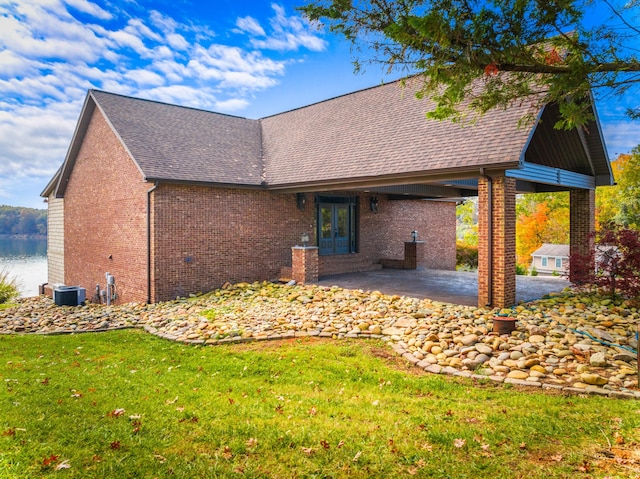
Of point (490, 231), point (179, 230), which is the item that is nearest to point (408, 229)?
point (490, 231)

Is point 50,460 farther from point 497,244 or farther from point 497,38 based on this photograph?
point 497,244

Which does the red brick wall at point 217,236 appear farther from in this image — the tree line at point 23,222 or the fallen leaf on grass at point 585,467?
the tree line at point 23,222

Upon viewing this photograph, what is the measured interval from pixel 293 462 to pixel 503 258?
289 inches

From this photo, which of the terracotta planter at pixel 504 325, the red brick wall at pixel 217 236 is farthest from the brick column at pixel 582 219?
the red brick wall at pixel 217 236

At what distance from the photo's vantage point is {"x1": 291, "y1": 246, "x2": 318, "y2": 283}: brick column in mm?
13492

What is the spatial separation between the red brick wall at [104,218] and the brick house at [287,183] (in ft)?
0.27

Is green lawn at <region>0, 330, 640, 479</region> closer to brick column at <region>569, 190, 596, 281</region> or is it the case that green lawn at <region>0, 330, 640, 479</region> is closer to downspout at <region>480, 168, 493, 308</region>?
downspout at <region>480, 168, 493, 308</region>

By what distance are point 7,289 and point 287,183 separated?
17.6m

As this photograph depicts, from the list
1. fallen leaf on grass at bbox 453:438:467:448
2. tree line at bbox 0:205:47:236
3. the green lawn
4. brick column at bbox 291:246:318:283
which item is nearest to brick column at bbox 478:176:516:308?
the green lawn

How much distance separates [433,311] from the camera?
9.20 meters

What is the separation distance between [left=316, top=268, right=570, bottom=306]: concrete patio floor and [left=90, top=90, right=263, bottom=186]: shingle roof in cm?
479

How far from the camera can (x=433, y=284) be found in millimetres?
13164

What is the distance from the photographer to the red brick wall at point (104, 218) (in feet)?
44.8

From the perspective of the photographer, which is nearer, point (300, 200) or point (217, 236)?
point (217, 236)
